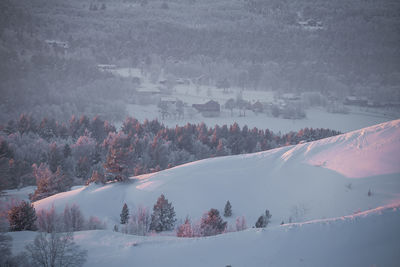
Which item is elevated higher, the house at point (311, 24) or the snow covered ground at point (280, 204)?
the house at point (311, 24)

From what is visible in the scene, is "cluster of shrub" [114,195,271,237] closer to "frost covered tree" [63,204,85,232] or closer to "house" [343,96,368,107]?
"frost covered tree" [63,204,85,232]

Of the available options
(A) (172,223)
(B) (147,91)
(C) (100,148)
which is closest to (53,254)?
(A) (172,223)

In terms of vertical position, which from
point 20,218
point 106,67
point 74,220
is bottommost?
point 74,220

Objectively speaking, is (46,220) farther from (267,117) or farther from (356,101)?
(356,101)

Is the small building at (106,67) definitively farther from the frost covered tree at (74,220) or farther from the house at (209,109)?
the frost covered tree at (74,220)

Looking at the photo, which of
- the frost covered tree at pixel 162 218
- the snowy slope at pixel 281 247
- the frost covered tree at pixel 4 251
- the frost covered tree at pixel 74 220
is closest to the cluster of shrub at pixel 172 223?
the frost covered tree at pixel 162 218

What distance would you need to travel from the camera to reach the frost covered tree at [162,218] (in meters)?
18.9

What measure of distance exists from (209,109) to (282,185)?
43157 millimetres

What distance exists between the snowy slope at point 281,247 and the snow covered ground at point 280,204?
37 mm

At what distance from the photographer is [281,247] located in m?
10.9

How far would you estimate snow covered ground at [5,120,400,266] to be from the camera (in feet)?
34.9

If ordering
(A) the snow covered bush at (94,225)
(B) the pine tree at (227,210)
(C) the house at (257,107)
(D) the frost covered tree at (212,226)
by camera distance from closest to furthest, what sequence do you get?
(D) the frost covered tree at (212,226) → (A) the snow covered bush at (94,225) → (B) the pine tree at (227,210) → (C) the house at (257,107)

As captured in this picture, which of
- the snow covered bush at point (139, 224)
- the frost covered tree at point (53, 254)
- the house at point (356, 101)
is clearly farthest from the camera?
the house at point (356, 101)

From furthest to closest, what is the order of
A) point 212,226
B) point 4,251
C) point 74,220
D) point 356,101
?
point 356,101 < point 74,220 < point 212,226 < point 4,251
